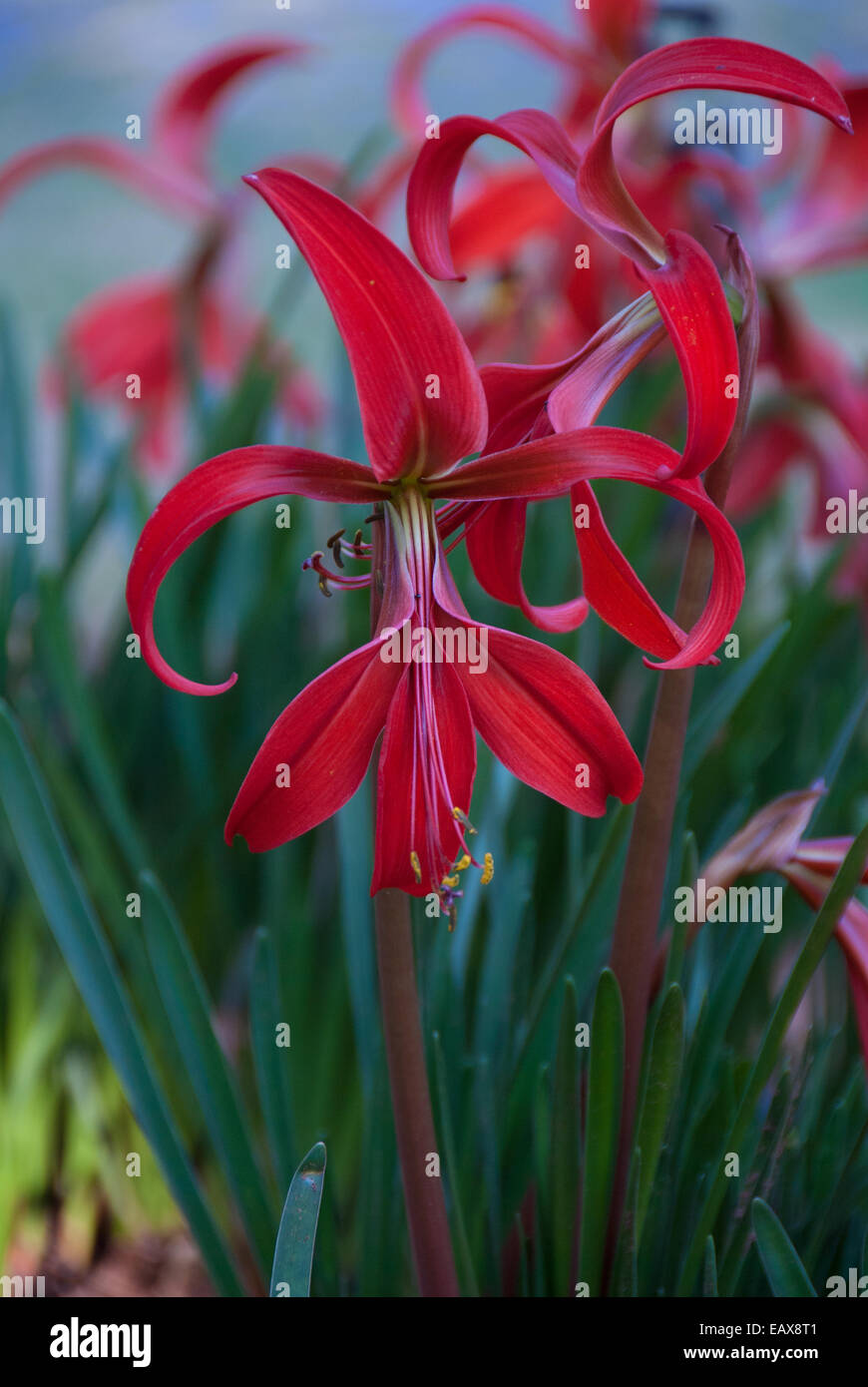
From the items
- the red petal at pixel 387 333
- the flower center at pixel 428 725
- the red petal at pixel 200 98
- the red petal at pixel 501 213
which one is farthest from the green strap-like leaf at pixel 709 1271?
the red petal at pixel 200 98

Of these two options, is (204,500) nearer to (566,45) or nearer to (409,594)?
(409,594)

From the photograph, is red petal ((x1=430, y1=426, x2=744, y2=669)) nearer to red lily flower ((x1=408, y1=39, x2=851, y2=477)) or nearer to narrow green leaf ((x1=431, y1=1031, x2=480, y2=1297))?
red lily flower ((x1=408, y1=39, x2=851, y2=477))

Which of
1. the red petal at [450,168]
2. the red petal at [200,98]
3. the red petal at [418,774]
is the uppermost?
the red petal at [200,98]

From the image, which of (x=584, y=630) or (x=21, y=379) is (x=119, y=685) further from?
(x=584, y=630)

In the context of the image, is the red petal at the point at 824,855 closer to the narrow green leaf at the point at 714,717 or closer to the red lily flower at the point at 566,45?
the narrow green leaf at the point at 714,717

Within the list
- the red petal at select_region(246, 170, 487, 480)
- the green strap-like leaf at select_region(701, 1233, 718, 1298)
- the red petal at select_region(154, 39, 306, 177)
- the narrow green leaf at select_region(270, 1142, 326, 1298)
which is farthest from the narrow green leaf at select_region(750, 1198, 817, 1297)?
the red petal at select_region(154, 39, 306, 177)

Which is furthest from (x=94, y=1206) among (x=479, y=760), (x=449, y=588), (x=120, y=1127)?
(x=449, y=588)
